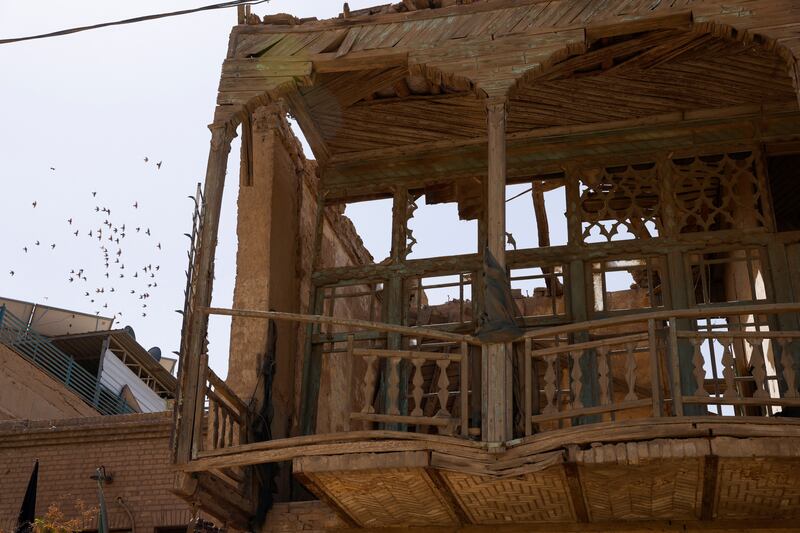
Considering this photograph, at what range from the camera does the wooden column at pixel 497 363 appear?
26.7 feet

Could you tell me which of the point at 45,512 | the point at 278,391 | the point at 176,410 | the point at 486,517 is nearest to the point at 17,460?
the point at 45,512

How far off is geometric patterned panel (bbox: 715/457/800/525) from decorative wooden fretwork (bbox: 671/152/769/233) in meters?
2.99

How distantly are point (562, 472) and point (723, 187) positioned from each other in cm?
405

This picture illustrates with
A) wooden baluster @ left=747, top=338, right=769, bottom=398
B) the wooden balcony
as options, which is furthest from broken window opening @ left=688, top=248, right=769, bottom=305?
wooden baluster @ left=747, top=338, right=769, bottom=398

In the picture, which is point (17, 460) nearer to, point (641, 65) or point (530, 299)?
point (530, 299)

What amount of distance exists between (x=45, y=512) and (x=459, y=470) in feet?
24.2

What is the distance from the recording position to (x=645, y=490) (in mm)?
8336

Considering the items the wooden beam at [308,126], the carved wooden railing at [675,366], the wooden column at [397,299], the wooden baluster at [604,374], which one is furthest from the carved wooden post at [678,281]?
the wooden beam at [308,126]

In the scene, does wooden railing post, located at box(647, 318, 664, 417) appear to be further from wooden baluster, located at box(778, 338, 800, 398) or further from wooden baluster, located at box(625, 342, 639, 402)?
wooden baluster, located at box(778, 338, 800, 398)

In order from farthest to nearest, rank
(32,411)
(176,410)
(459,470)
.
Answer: (32,411)
(176,410)
(459,470)

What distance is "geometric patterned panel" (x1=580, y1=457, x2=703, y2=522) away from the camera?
312 inches

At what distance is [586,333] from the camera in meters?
10.3

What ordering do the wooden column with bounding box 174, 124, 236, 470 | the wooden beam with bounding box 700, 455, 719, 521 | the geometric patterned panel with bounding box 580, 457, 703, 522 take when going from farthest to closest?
the wooden column with bounding box 174, 124, 236, 470 < the geometric patterned panel with bounding box 580, 457, 703, 522 < the wooden beam with bounding box 700, 455, 719, 521

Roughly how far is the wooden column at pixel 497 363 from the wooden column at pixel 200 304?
240cm
